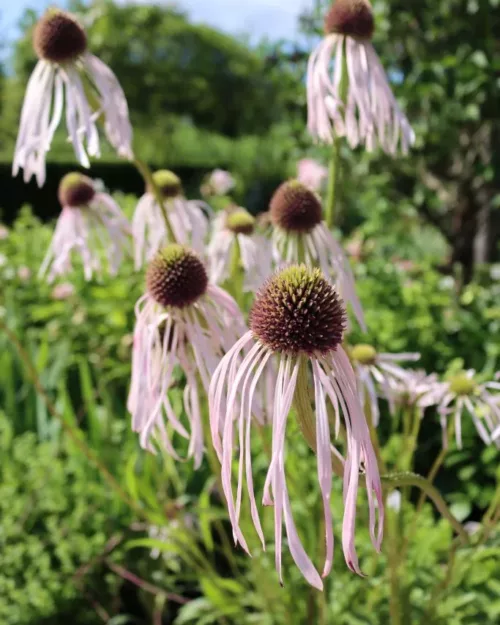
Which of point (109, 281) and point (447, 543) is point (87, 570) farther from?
point (109, 281)

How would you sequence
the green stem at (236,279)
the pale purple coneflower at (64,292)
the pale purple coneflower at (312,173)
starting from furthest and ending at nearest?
1. the pale purple coneflower at (312,173)
2. the pale purple coneflower at (64,292)
3. the green stem at (236,279)

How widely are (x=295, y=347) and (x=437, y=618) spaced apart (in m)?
0.88

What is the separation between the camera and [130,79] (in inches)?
704

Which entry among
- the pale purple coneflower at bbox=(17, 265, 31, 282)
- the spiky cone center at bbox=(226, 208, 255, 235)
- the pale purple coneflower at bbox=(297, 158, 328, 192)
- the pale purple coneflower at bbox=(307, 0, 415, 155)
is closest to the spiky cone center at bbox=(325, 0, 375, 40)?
the pale purple coneflower at bbox=(307, 0, 415, 155)

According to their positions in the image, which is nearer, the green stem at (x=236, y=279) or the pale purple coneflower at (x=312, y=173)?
the green stem at (x=236, y=279)

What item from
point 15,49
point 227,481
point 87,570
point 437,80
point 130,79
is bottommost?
point 87,570

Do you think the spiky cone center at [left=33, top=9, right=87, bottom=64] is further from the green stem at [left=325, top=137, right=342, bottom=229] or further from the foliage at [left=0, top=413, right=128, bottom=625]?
the foliage at [left=0, top=413, right=128, bottom=625]

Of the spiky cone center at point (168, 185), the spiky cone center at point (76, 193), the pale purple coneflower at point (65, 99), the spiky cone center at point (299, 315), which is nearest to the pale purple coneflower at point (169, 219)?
the spiky cone center at point (168, 185)

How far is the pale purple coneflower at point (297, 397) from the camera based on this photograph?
1.77 feet

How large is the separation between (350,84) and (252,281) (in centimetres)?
39

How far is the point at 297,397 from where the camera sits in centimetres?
60

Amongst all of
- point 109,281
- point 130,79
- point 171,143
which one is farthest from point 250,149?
point 109,281

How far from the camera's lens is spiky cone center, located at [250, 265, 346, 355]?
609 mm

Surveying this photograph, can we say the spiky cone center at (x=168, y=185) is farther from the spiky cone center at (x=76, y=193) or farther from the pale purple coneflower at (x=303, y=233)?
the pale purple coneflower at (x=303, y=233)
